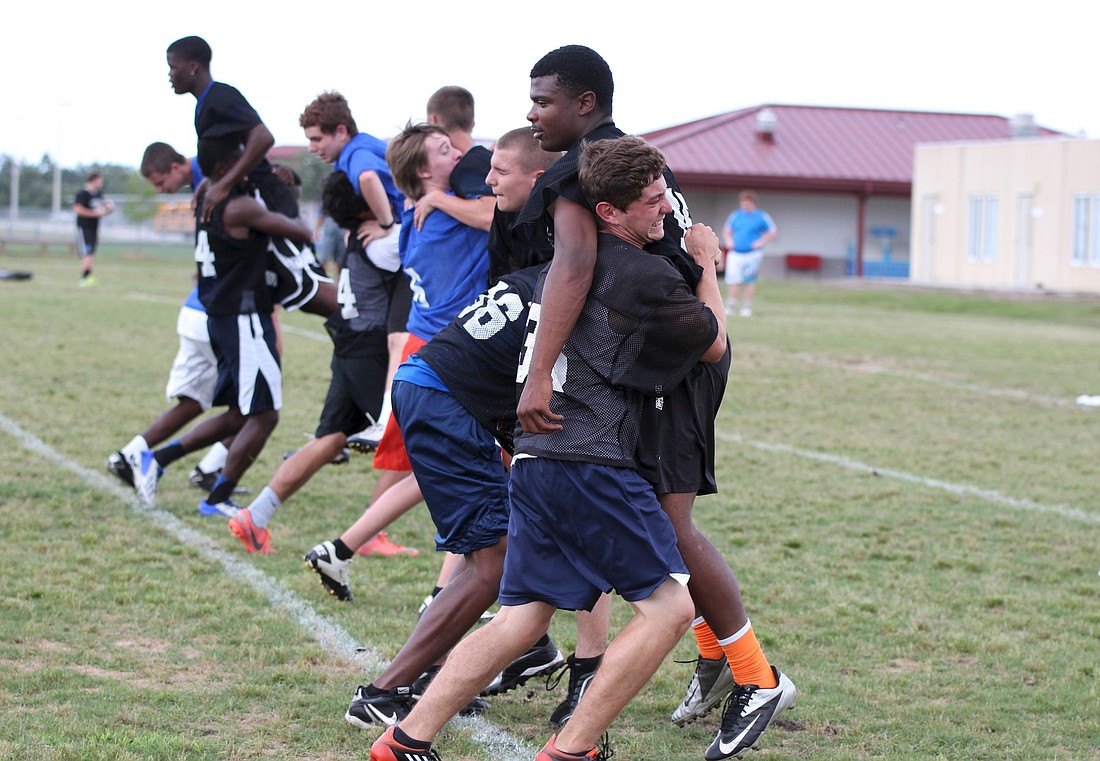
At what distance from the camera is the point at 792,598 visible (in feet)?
18.3

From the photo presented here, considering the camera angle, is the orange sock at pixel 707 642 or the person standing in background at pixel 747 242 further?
the person standing in background at pixel 747 242

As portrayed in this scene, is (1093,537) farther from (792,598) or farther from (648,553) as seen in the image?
(648,553)

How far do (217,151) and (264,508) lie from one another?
188cm

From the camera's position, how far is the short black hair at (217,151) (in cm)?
667

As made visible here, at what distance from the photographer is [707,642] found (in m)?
4.11

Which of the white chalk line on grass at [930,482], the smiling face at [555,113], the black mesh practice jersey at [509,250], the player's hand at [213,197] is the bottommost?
the white chalk line on grass at [930,482]

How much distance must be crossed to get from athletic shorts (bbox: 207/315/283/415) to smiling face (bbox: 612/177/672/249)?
3.67 meters

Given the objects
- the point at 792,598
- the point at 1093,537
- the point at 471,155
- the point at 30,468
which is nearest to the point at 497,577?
the point at 471,155

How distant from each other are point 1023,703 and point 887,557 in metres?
2.03

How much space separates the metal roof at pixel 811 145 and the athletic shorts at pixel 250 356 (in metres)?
31.4

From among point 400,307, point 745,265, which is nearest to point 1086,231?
point 745,265

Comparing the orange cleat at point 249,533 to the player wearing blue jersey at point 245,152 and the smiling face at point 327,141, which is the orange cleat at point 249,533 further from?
the smiling face at point 327,141

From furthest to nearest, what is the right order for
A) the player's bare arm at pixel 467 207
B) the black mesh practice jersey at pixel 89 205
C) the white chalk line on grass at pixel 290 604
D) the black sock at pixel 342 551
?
the black mesh practice jersey at pixel 89 205
the black sock at pixel 342 551
the player's bare arm at pixel 467 207
the white chalk line on grass at pixel 290 604

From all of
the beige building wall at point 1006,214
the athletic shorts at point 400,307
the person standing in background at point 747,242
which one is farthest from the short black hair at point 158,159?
the beige building wall at point 1006,214
